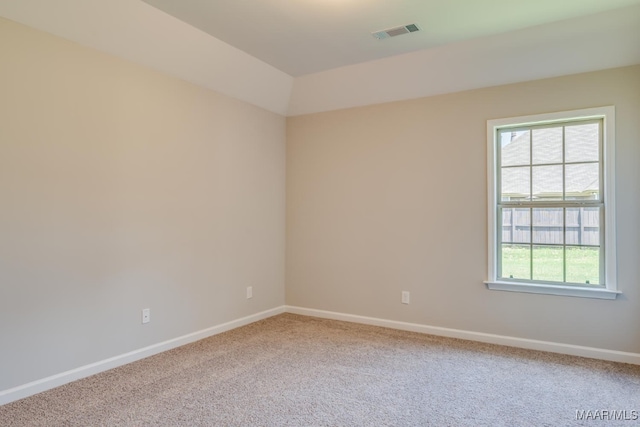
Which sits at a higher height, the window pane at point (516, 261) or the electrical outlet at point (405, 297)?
the window pane at point (516, 261)

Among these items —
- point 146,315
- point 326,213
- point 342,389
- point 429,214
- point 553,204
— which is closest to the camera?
point 342,389

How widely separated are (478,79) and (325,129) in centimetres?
169

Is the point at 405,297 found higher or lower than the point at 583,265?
lower

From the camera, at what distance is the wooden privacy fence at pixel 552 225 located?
3.19 meters

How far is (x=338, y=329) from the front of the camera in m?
3.93

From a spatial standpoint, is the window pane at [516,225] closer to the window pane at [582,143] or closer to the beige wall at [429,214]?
the beige wall at [429,214]

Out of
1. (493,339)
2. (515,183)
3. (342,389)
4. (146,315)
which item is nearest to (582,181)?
(515,183)

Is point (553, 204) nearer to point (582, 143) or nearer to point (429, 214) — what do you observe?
point (582, 143)

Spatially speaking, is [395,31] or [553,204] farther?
[553,204]

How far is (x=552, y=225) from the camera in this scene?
3348 mm

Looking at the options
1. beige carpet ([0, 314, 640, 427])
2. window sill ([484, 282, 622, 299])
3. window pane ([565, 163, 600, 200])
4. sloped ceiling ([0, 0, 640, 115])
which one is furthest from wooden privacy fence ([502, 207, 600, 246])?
sloped ceiling ([0, 0, 640, 115])

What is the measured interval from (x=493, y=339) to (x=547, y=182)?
148 centimetres

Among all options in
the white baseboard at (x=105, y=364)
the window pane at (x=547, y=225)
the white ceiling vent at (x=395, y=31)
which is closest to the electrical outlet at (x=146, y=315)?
the white baseboard at (x=105, y=364)

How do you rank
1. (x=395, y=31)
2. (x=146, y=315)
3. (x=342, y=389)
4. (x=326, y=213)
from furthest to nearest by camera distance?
(x=326, y=213), (x=146, y=315), (x=395, y=31), (x=342, y=389)
